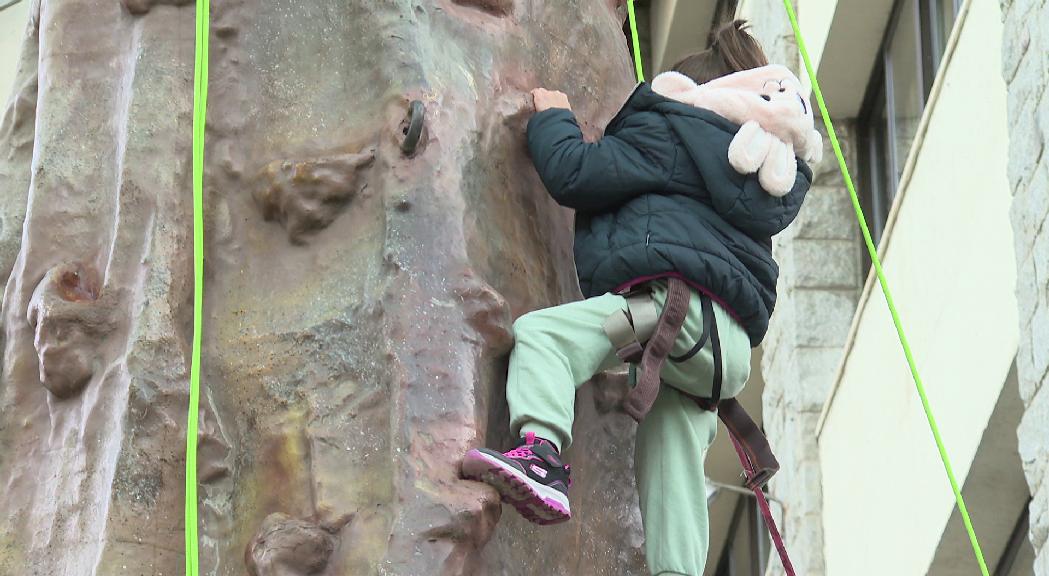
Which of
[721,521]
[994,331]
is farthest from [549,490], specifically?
[721,521]

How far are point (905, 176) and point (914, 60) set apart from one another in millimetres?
895

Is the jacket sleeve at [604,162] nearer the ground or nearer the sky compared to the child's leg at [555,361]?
nearer the sky

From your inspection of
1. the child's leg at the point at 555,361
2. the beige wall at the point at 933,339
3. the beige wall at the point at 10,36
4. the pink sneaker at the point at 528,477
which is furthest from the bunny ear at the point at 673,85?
the beige wall at the point at 10,36

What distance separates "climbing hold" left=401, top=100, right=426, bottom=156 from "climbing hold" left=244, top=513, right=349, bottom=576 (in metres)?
0.87

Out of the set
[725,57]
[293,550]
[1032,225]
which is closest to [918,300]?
[1032,225]

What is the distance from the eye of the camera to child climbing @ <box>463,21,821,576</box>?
16.5 ft

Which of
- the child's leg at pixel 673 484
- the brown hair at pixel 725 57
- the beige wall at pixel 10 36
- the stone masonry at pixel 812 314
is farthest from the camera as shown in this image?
the beige wall at pixel 10 36

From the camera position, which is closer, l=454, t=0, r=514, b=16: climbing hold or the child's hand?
the child's hand

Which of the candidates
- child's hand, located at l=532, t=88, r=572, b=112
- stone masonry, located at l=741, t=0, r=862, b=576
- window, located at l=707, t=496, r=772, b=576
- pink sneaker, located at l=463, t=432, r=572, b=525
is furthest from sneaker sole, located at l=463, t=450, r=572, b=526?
window, located at l=707, t=496, r=772, b=576

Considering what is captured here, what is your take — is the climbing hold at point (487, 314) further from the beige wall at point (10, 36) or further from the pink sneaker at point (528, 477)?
the beige wall at point (10, 36)

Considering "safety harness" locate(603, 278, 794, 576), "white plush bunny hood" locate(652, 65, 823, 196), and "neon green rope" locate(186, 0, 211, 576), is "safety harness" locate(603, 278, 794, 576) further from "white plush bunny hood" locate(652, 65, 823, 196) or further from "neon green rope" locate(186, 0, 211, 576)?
"neon green rope" locate(186, 0, 211, 576)

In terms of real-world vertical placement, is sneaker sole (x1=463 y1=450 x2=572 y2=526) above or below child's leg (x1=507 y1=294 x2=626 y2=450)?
below

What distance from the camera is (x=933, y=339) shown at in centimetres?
1045

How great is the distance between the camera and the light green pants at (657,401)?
4.88m
